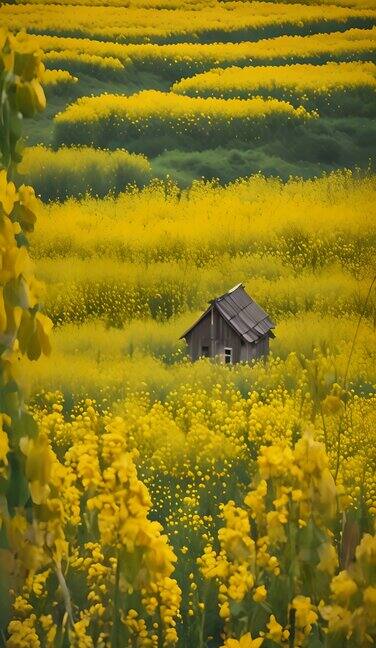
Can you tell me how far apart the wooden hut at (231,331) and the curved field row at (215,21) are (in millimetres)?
832

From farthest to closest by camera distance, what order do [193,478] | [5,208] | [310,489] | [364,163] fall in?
1. [364,163]
2. [193,478]
3. [310,489]
4. [5,208]

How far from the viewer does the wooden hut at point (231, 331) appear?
3.15 m

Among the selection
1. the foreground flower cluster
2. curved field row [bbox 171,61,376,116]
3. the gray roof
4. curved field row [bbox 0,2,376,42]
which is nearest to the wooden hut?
the gray roof

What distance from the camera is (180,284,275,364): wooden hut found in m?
3.15

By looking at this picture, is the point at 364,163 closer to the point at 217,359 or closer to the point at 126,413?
the point at 217,359

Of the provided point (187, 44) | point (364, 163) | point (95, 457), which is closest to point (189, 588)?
point (95, 457)

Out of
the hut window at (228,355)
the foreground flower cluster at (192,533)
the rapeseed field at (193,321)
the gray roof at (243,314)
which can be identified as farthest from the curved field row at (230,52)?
the foreground flower cluster at (192,533)

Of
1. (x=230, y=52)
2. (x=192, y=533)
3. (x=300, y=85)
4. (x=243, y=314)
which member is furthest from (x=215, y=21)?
(x=192, y=533)

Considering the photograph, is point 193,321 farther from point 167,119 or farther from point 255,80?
point 255,80

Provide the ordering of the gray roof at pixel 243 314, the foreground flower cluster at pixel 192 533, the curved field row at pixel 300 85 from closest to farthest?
1. the foreground flower cluster at pixel 192 533
2. the gray roof at pixel 243 314
3. the curved field row at pixel 300 85

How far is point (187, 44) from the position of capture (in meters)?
3.36

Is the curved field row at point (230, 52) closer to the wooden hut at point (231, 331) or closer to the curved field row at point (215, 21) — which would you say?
the curved field row at point (215, 21)

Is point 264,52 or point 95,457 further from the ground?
point 264,52

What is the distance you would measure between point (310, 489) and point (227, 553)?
11.9 inches
